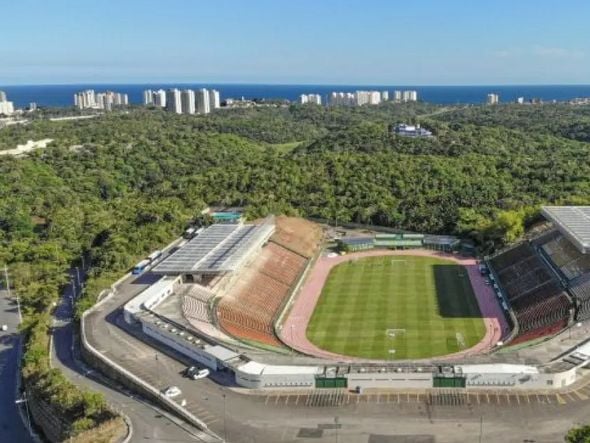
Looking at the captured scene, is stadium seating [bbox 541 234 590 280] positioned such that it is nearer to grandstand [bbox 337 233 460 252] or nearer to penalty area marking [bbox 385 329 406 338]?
grandstand [bbox 337 233 460 252]

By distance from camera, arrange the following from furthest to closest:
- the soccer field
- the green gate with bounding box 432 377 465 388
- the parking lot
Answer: the soccer field → the green gate with bounding box 432 377 465 388 → the parking lot

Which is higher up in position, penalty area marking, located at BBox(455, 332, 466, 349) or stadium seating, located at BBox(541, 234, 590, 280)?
stadium seating, located at BBox(541, 234, 590, 280)

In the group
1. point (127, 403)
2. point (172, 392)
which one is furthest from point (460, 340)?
point (127, 403)

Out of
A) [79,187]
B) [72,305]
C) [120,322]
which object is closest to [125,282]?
[72,305]

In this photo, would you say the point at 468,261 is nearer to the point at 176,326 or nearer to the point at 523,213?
the point at 523,213

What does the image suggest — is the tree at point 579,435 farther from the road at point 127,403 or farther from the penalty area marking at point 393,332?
the penalty area marking at point 393,332

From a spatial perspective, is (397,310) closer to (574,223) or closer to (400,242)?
(574,223)

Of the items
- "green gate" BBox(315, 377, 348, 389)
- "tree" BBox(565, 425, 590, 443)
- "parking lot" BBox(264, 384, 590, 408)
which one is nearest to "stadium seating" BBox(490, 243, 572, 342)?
"parking lot" BBox(264, 384, 590, 408)
